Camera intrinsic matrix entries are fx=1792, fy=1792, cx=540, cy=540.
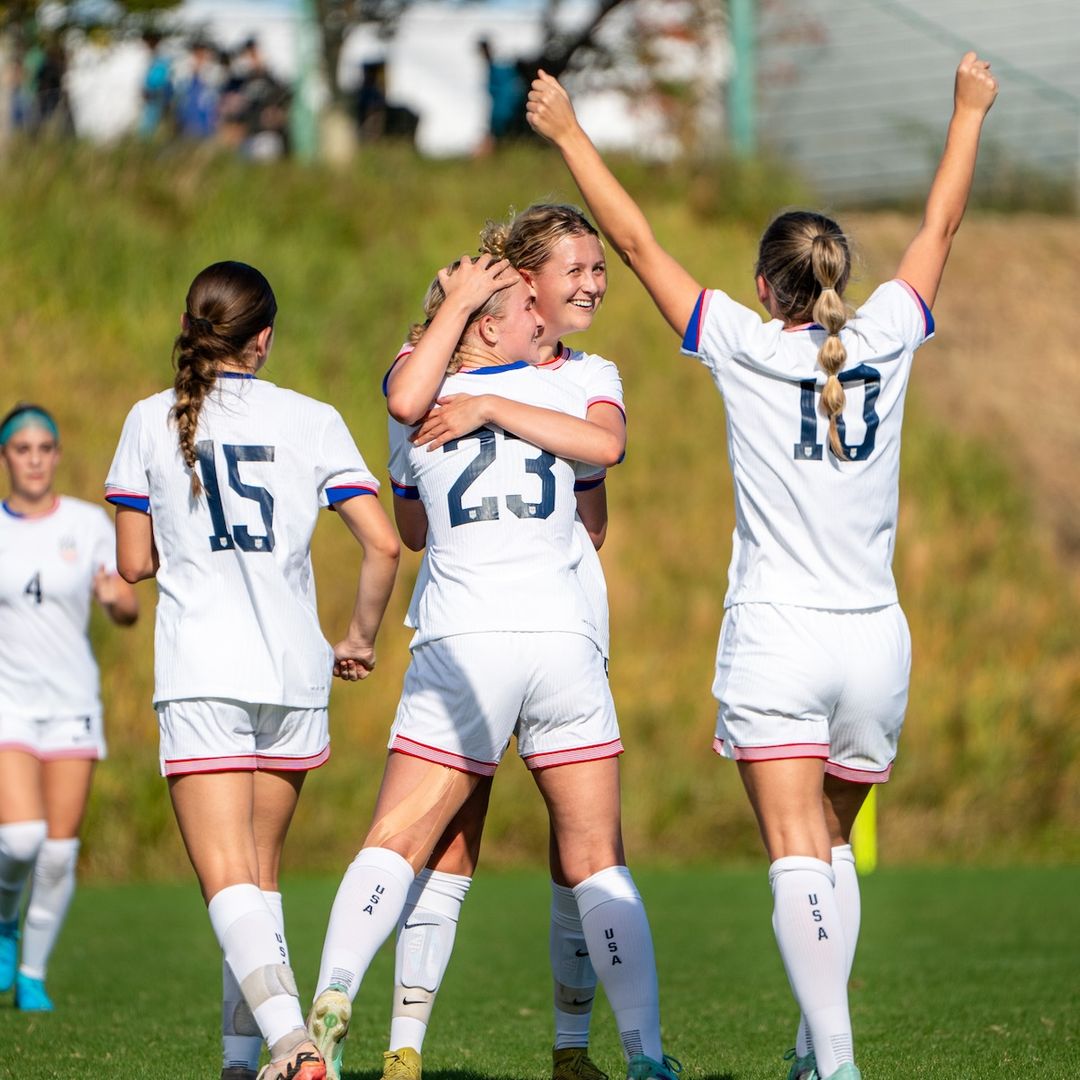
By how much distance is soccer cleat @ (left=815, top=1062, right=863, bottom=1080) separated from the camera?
4051 mm

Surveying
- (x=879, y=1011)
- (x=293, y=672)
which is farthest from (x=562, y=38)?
(x=293, y=672)

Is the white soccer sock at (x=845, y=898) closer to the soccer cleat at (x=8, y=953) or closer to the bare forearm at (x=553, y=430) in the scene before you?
the bare forearm at (x=553, y=430)

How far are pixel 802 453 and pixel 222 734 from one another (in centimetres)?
158

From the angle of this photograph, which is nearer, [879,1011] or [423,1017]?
[423,1017]

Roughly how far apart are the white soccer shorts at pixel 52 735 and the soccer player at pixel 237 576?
9.50ft

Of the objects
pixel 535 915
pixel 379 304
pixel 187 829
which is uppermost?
pixel 379 304

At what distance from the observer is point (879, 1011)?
21.5 feet

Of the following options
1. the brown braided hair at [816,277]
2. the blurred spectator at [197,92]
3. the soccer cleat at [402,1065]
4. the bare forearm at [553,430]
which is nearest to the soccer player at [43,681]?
the soccer cleat at [402,1065]

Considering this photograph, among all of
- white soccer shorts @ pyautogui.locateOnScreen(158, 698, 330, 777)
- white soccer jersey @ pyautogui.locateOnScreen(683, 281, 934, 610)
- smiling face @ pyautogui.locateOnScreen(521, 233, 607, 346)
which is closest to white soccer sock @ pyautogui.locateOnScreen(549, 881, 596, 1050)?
white soccer shorts @ pyautogui.locateOnScreen(158, 698, 330, 777)

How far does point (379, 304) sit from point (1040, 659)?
7.68 meters

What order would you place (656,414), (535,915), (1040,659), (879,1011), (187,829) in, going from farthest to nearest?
(656,414), (1040,659), (535,915), (879,1011), (187,829)

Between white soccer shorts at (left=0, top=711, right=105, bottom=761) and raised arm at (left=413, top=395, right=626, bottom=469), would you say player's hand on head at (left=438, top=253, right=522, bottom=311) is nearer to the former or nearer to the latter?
raised arm at (left=413, top=395, right=626, bottom=469)

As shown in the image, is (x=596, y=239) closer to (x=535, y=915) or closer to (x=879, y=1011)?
(x=879, y=1011)

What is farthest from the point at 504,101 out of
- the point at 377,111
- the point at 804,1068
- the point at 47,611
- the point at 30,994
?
the point at 804,1068
